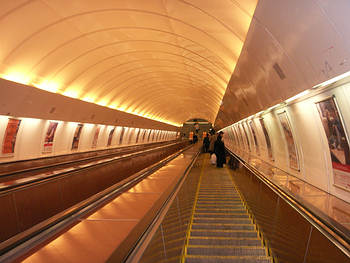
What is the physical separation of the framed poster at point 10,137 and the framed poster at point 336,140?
13.7 meters

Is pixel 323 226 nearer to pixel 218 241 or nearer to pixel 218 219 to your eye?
pixel 218 241

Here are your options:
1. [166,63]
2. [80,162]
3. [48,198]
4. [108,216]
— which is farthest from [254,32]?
[166,63]

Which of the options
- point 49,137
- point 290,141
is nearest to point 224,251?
point 290,141

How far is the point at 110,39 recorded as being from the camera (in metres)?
12.9

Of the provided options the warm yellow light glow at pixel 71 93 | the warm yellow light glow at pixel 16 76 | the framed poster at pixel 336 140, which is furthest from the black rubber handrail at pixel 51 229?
the warm yellow light glow at pixel 71 93

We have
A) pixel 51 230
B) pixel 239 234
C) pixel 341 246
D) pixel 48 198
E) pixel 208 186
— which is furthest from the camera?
pixel 208 186

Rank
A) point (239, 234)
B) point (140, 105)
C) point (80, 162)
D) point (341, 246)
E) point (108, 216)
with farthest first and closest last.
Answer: point (140, 105), point (80, 162), point (239, 234), point (108, 216), point (341, 246)

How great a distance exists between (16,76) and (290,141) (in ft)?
36.8

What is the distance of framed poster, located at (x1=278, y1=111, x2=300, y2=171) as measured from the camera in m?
9.14

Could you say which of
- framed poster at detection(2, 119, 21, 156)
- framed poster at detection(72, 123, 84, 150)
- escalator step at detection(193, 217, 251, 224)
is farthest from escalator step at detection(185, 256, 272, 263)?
framed poster at detection(72, 123, 84, 150)

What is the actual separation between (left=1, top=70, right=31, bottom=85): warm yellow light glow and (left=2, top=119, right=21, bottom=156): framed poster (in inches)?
115

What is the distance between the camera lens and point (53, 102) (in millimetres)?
13430

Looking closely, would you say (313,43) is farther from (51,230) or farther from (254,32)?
(51,230)

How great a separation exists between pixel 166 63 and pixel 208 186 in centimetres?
931
